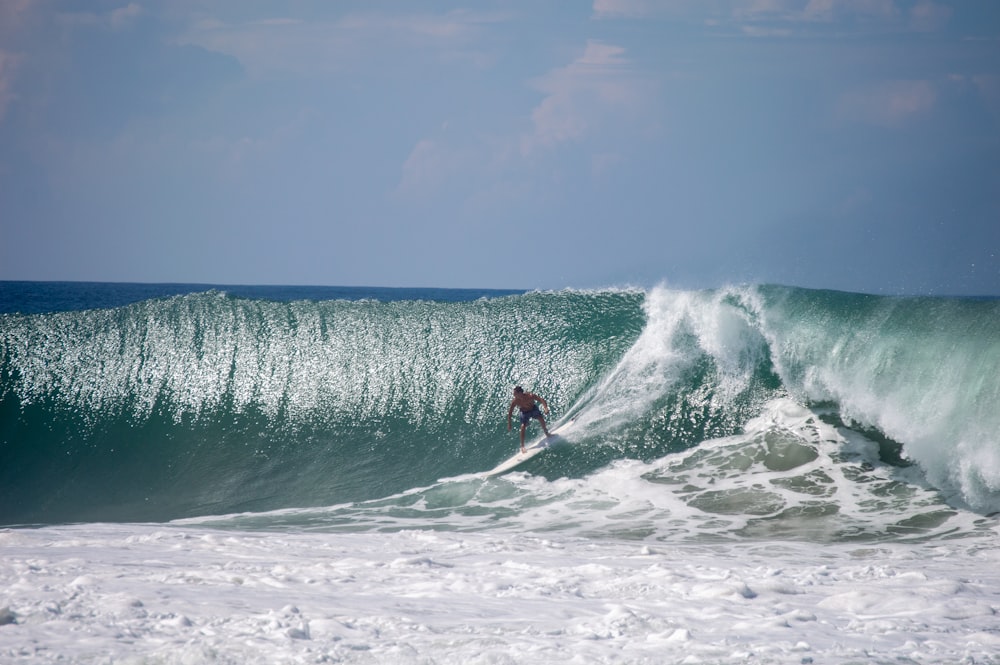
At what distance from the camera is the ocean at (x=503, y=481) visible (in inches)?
163

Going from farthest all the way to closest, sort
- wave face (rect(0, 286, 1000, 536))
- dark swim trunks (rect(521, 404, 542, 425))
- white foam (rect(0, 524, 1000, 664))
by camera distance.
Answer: dark swim trunks (rect(521, 404, 542, 425)) → wave face (rect(0, 286, 1000, 536)) → white foam (rect(0, 524, 1000, 664))

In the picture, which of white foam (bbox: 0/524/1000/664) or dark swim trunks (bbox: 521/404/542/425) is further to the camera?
dark swim trunks (bbox: 521/404/542/425)

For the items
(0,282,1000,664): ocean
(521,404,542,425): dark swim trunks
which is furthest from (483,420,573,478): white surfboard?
(521,404,542,425): dark swim trunks

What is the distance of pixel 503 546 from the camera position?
21.2 feet

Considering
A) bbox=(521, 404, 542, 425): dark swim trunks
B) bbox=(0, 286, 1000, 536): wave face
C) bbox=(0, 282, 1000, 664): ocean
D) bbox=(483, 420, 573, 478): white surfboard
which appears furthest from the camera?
bbox=(521, 404, 542, 425): dark swim trunks

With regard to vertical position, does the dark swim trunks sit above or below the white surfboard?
above

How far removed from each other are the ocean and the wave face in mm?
43

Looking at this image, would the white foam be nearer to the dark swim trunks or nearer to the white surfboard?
the white surfboard

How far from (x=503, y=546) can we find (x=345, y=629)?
2.51 meters

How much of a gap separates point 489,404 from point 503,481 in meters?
2.31

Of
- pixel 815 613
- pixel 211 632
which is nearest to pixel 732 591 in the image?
pixel 815 613

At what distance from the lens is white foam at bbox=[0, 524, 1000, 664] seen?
382cm

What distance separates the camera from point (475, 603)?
15.3 ft

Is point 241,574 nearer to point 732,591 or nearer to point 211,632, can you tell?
point 211,632
